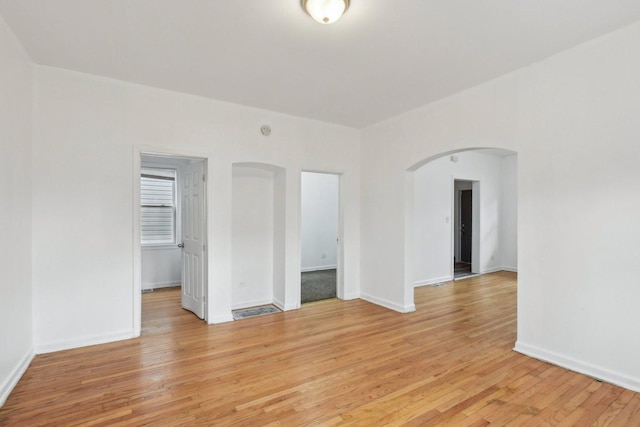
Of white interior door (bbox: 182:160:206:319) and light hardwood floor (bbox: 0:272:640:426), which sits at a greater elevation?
white interior door (bbox: 182:160:206:319)

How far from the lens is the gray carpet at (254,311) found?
4.28m

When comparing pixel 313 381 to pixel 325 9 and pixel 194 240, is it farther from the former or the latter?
pixel 325 9

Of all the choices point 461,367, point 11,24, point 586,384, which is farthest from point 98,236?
point 586,384

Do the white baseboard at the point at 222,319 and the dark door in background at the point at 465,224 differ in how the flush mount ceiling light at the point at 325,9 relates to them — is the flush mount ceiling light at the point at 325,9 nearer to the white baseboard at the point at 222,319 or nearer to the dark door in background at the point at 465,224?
the white baseboard at the point at 222,319

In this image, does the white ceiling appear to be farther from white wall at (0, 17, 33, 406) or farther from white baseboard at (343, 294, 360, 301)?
white baseboard at (343, 294, 360, 301)

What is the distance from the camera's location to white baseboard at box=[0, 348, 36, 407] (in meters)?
2.31

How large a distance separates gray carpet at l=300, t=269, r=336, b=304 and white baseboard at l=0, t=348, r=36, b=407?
10.6 feet

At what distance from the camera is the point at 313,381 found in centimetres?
262

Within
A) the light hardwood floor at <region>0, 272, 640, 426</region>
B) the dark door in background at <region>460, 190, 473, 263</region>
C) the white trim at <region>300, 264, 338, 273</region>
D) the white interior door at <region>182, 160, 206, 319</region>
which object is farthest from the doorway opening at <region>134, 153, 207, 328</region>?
the dark door in background at <region>460, 190, 473, 263</region>

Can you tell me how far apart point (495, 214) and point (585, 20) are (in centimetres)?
593

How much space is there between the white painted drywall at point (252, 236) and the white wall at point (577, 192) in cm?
291

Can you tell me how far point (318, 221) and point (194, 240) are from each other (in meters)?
4.05

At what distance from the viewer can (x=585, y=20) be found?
2.39m

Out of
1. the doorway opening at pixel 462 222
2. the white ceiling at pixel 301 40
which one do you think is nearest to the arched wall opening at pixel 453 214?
the doorway opening at pixel 462 222
